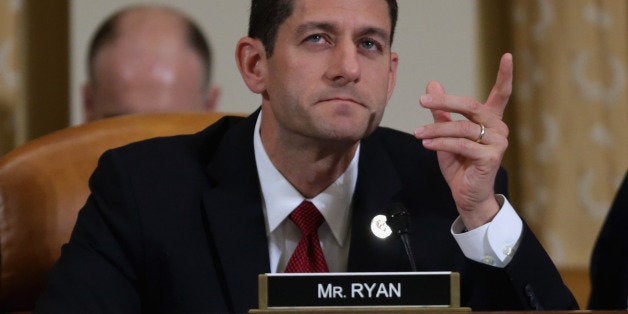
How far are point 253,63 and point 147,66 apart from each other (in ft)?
5.98

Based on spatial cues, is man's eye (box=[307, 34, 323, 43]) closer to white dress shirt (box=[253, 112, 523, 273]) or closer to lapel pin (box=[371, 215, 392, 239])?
white dress shirt (box=[253, 112, 523, 273])

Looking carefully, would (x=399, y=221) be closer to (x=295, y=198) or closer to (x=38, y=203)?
(x=295, y=198)

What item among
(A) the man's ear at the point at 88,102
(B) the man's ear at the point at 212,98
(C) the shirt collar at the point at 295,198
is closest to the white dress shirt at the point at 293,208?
(C) the shirt collar at the point at 295,198

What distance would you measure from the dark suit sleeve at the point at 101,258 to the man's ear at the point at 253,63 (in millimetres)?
365

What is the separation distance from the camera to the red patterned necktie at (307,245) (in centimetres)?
205

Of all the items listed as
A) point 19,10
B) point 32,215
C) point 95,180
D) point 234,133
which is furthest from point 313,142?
point 19,10

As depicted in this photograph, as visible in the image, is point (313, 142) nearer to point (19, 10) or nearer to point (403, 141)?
point (403, 141)

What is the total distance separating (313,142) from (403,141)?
33 cm

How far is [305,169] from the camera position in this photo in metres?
2.21

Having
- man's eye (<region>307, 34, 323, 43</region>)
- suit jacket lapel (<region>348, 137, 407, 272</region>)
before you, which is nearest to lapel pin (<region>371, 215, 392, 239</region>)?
suit jacket lapel (<region>348, 137, 407, 272</region>)

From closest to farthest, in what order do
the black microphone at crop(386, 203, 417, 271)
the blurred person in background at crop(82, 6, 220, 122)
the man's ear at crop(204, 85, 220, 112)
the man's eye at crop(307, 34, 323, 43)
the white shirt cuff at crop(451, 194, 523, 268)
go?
the black microphone at crop(386, 203, 417, 271), the white shirt cuff at crop(451, 194, 523, 268), the man's eye at crop(307, 34, 323, 43), the blurred person in background at crop(82, 6, 220, 122), the man's ear at crop(204, 85, 220, 112)

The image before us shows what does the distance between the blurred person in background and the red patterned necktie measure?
6.07 feet

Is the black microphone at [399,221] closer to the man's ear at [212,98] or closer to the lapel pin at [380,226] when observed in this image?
the lapel pin at [380,226]

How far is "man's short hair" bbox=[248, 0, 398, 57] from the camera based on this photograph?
2.20m
